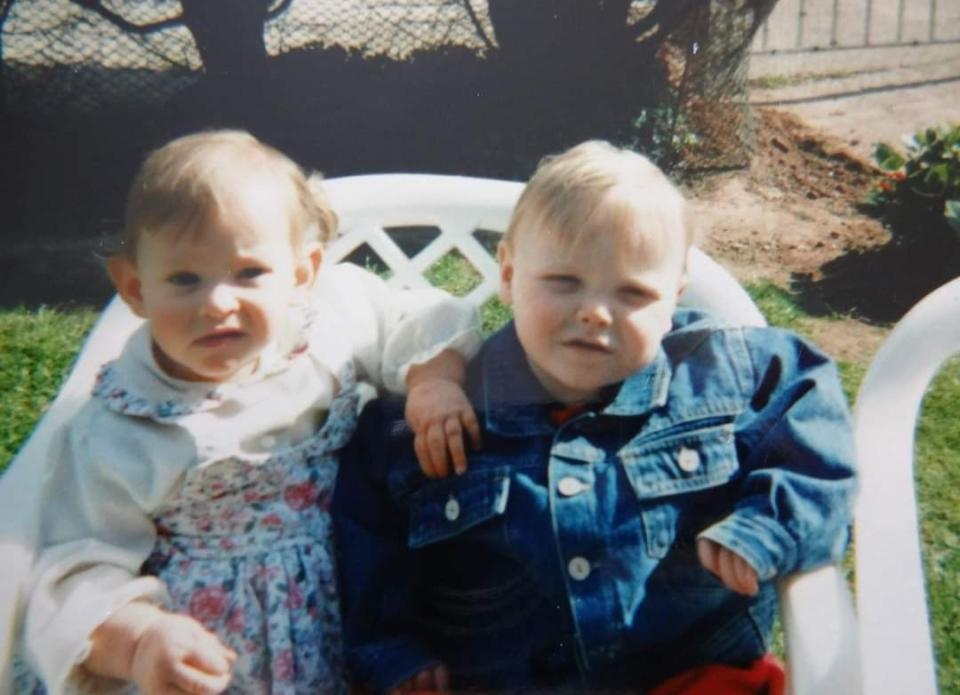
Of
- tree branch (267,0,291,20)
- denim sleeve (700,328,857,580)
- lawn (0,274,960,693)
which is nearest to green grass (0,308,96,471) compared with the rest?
lawn (0,274,960,693)

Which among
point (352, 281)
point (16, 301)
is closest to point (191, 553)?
point (352, 281)

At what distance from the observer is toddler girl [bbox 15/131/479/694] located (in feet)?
3.14

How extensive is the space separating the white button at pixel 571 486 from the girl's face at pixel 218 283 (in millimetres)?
295

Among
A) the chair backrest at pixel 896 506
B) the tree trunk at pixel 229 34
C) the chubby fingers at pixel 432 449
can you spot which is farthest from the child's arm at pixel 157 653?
the tree trunk at pixel 229 34

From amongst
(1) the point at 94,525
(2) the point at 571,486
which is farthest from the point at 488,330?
(1) the point at 94,525

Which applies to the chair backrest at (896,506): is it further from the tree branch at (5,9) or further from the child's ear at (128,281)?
the tree branch at (5,9)

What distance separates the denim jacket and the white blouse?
8 centimetres

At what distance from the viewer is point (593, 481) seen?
1.04m

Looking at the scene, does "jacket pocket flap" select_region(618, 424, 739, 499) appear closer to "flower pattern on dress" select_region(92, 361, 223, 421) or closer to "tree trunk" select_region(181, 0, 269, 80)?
Result: "flower pattern on dress" select_region(92, 361, 223, 421)

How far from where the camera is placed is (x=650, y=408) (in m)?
1.06

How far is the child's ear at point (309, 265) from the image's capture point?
1086 mm

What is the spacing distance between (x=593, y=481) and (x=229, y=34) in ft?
3.64

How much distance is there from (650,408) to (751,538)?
165 millimetres

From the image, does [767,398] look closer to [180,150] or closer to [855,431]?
[855,431]
